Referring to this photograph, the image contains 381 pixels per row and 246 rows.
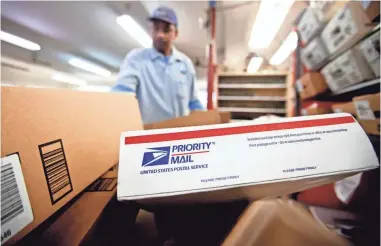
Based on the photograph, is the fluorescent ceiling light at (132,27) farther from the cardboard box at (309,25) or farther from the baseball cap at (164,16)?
the cardboard box at (309,25)

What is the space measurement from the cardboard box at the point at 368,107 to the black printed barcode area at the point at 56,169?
3.83 feet

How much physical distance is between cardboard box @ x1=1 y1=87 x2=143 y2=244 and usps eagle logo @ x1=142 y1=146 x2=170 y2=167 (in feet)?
0.56

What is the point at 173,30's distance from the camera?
1.55 meters

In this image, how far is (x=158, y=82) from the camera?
5.28 feet

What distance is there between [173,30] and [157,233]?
56.9 inches

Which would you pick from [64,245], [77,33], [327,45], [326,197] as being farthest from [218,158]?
[77,33]

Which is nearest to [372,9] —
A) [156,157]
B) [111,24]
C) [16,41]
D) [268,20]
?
[268,20]

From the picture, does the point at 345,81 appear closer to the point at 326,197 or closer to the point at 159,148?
the point at 326,197

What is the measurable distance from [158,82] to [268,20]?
1128 mm

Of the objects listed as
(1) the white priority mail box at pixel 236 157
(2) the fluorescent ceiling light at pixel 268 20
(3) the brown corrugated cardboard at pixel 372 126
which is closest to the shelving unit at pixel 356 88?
(3) the brown corrugated cardboard at pixel 372 126

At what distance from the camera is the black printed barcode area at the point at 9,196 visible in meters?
0.25

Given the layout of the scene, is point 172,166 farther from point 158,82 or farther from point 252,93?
point 252,93

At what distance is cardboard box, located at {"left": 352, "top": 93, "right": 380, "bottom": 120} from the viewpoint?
34.6 inches

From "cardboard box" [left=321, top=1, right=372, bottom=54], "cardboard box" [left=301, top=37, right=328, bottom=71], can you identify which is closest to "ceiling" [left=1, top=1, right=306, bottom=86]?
"cardboard box" [left=301, top=37, right=328, bottom=71]
